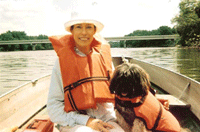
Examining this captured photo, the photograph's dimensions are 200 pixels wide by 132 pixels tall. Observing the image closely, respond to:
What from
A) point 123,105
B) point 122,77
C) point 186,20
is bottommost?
point 123,105

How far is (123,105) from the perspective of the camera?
199cm

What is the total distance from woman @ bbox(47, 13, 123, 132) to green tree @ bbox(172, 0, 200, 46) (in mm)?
42300

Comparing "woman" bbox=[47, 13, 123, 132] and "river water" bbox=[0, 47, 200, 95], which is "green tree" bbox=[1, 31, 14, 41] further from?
"woman" bbox=[47, 13, 123, 132]

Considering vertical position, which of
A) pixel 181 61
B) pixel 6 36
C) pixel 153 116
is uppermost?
pixel 6 36

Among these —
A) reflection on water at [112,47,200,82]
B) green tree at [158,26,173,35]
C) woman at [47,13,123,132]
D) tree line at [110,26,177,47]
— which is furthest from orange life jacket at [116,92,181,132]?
green tree at [158,26,173,35]

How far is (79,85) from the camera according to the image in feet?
6.25

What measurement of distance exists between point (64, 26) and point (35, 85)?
265 centimetres

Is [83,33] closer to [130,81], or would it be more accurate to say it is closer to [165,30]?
[130,81]

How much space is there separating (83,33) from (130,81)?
0.66m

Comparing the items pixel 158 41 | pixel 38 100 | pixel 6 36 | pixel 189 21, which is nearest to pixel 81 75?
pixel 38 100

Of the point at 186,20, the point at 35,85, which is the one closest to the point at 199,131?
the point at 35,85

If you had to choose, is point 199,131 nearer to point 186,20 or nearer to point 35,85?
point 35,85

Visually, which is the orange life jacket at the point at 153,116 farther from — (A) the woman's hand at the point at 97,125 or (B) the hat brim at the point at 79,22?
(B) the hat brim at the point at 79,22

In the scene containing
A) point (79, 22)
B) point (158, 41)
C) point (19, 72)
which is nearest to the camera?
point (79, 22)
